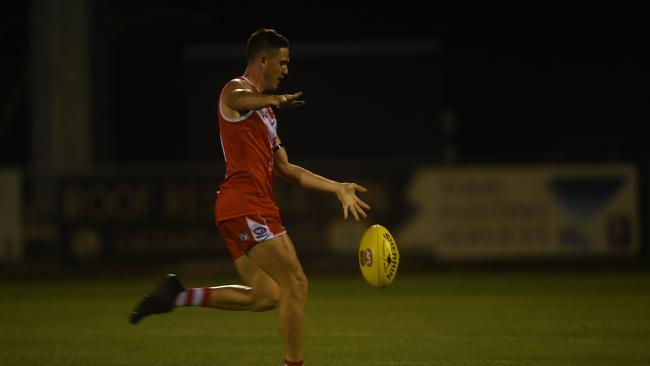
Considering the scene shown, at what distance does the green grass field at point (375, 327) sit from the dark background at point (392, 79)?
10833mm

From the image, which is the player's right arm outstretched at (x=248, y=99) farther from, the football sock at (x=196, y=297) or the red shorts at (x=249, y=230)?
the football sock at (x=196, y=297)

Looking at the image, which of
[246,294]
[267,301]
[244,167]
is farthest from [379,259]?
[244,167]

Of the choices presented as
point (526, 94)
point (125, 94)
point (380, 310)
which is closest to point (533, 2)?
point (526, 94)

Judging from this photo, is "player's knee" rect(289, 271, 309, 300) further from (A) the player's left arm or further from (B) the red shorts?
(A) the player's left arm

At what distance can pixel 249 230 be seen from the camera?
7.73 metres

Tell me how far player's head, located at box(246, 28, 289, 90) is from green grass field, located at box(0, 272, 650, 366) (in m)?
2.67

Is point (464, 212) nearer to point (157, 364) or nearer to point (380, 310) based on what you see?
point (380, 310)

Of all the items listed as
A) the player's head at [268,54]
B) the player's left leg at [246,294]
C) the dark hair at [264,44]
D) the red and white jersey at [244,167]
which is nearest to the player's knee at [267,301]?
the player's left leg at [246,294]

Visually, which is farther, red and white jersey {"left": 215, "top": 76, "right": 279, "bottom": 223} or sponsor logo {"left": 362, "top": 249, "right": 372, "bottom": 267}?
sponsor logo {"left": 362, "top": 249, "right": 372, "bottom": 267}

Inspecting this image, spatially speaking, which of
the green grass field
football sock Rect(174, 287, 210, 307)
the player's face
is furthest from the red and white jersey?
the green grass field

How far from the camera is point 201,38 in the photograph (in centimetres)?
3447

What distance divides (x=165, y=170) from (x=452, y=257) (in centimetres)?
535

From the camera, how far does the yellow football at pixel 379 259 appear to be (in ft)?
26.5

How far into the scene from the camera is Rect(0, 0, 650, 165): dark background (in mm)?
27766
